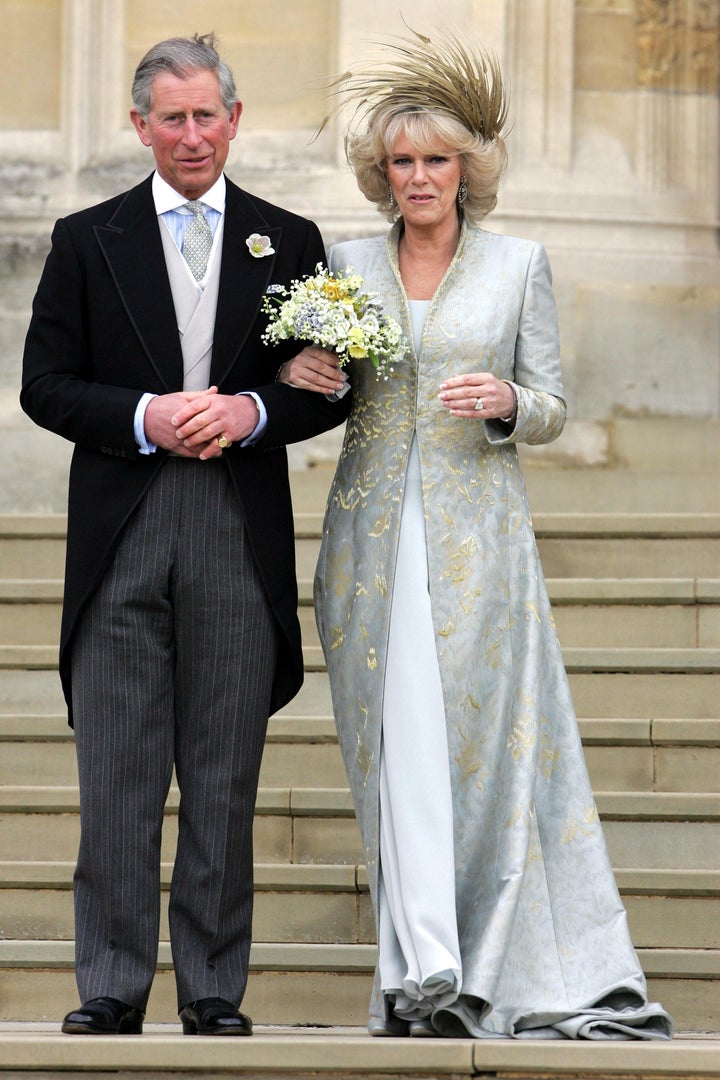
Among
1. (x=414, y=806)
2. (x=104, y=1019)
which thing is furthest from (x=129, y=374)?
(x=104, y=1019)

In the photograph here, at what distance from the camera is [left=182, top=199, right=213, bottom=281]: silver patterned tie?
4.18 meters

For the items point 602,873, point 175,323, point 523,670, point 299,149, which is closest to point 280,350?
point 175,323

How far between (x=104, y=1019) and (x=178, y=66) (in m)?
2.00

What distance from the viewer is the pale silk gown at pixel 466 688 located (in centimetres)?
409

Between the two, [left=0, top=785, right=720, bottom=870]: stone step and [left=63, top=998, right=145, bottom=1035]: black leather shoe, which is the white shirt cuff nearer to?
[left=63, top=998, right=145, bottom=1035]: black leather shoe

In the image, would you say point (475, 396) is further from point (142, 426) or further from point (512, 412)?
point (142, 426)

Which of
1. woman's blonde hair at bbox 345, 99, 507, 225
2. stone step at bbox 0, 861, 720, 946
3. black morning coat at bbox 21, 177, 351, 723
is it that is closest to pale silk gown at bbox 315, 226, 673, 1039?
woman's blonde hair at bbox 345, 99, 507, 225

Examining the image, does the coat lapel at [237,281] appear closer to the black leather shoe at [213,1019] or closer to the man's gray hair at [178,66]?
the man's gray hair at [178,66]

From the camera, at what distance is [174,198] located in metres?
4.20

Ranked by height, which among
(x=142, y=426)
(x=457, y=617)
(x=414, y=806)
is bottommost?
(x=414, y=806)

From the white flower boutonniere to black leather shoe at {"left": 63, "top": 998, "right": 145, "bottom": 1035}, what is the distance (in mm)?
1613

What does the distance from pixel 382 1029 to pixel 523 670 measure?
0.84 metres

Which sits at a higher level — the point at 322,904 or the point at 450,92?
the point at 450,92

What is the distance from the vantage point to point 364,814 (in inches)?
167
